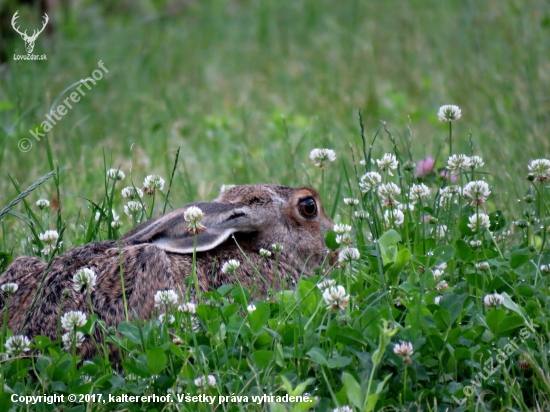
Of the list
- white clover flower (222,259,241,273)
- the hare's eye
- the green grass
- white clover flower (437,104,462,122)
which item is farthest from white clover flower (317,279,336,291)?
white clover flower (437,104,462,122)

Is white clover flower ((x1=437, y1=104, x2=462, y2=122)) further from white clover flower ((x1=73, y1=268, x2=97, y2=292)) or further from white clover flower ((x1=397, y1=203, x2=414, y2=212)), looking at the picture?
white clover flower ((x1=73, y1=268, x2=97, y2=292))

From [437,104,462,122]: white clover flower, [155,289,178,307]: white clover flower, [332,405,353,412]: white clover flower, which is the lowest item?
[332,405,353,412]: white clover flower

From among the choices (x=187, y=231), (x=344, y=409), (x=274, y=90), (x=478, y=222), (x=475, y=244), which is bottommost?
(x=344, y=409)

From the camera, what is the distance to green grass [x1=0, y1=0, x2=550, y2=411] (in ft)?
11.1

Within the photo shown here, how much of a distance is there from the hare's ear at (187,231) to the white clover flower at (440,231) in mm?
1019

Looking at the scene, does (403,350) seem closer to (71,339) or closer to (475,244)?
(475,244)

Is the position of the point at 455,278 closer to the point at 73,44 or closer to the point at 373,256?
the point at 373,256

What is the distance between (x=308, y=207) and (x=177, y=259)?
1.05 m

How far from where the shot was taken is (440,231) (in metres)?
4.55

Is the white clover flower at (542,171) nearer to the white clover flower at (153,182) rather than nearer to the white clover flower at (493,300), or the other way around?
the white clover flower at (493,300)

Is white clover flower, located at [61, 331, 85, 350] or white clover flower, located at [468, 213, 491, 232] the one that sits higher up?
white clover flower, located at [468, 213, 491, 232]

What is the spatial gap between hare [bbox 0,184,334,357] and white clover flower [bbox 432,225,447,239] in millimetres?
729

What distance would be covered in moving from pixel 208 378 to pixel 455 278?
1476 millimetres

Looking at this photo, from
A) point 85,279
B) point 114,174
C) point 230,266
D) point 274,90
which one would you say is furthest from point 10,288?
point 274,90
